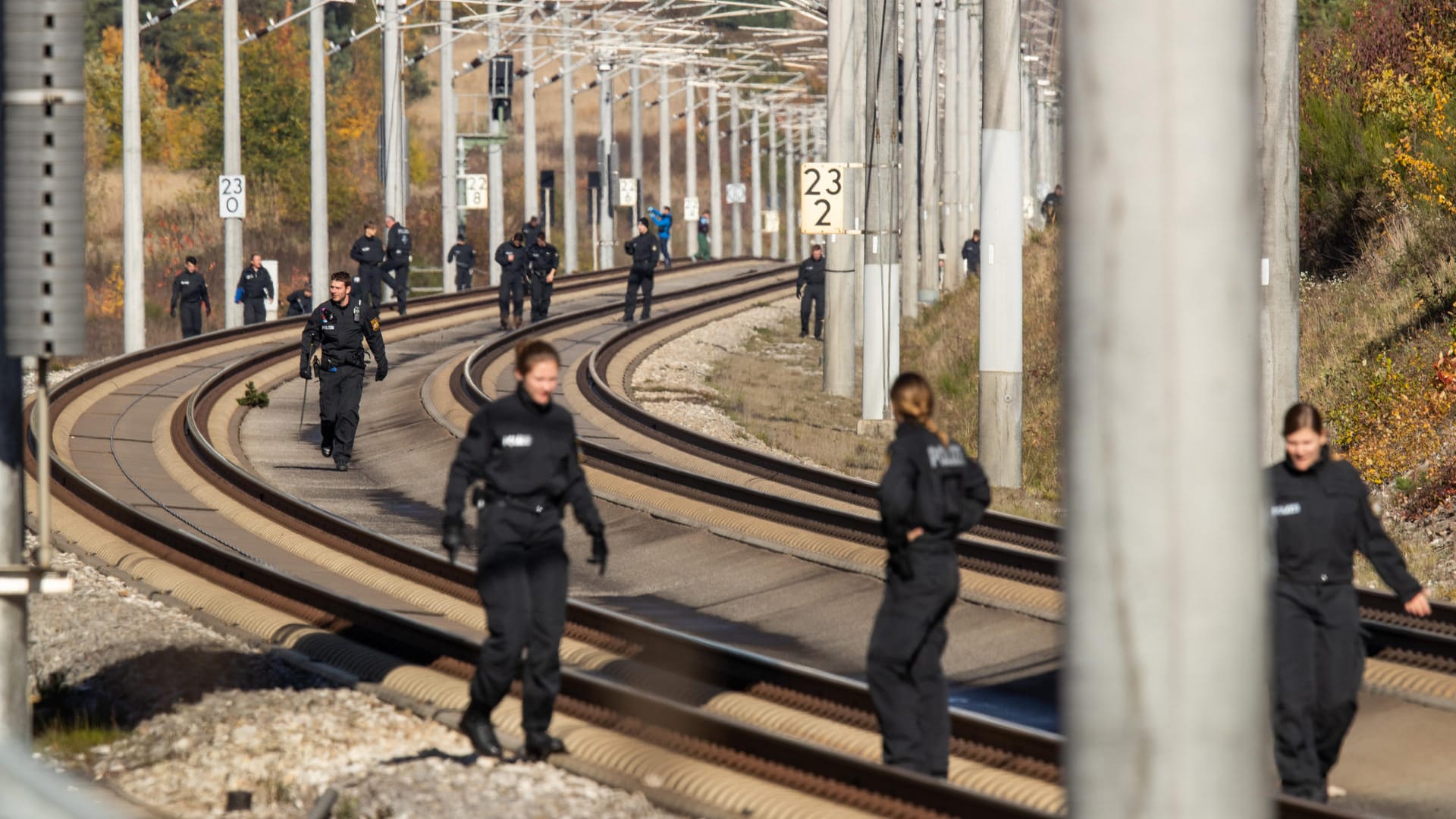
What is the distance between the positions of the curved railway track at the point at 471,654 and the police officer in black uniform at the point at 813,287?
18357 mm

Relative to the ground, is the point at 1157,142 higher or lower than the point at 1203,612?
higher

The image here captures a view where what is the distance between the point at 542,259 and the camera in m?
36.7

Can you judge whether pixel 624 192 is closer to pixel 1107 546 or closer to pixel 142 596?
pixel 142 596

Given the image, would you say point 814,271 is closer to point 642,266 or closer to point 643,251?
point 642,266

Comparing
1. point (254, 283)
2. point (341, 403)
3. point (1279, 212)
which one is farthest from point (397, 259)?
point (1279, 212)

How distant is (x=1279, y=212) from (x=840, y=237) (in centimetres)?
1511

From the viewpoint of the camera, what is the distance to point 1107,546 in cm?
383

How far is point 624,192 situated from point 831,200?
4328 centimetres

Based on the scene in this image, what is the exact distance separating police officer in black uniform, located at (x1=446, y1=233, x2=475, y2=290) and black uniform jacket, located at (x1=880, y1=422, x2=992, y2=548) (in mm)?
39203

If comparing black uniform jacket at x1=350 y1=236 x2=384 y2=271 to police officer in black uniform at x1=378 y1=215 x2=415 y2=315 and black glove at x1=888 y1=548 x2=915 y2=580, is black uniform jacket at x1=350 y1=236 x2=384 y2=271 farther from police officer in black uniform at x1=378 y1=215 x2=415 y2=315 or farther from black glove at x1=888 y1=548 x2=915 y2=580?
black glove at x1=888 y1=548 x2=915 y2=580

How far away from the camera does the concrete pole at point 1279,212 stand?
14.4 m

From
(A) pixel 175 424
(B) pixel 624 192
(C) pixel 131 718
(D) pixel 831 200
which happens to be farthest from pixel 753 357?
(B) pixel 624 192

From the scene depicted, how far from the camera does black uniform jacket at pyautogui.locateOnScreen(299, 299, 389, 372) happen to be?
2028 centimetres

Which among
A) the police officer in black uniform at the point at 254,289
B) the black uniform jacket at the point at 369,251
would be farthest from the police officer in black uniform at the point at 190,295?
the black uniform jacket at the point at 369,251
